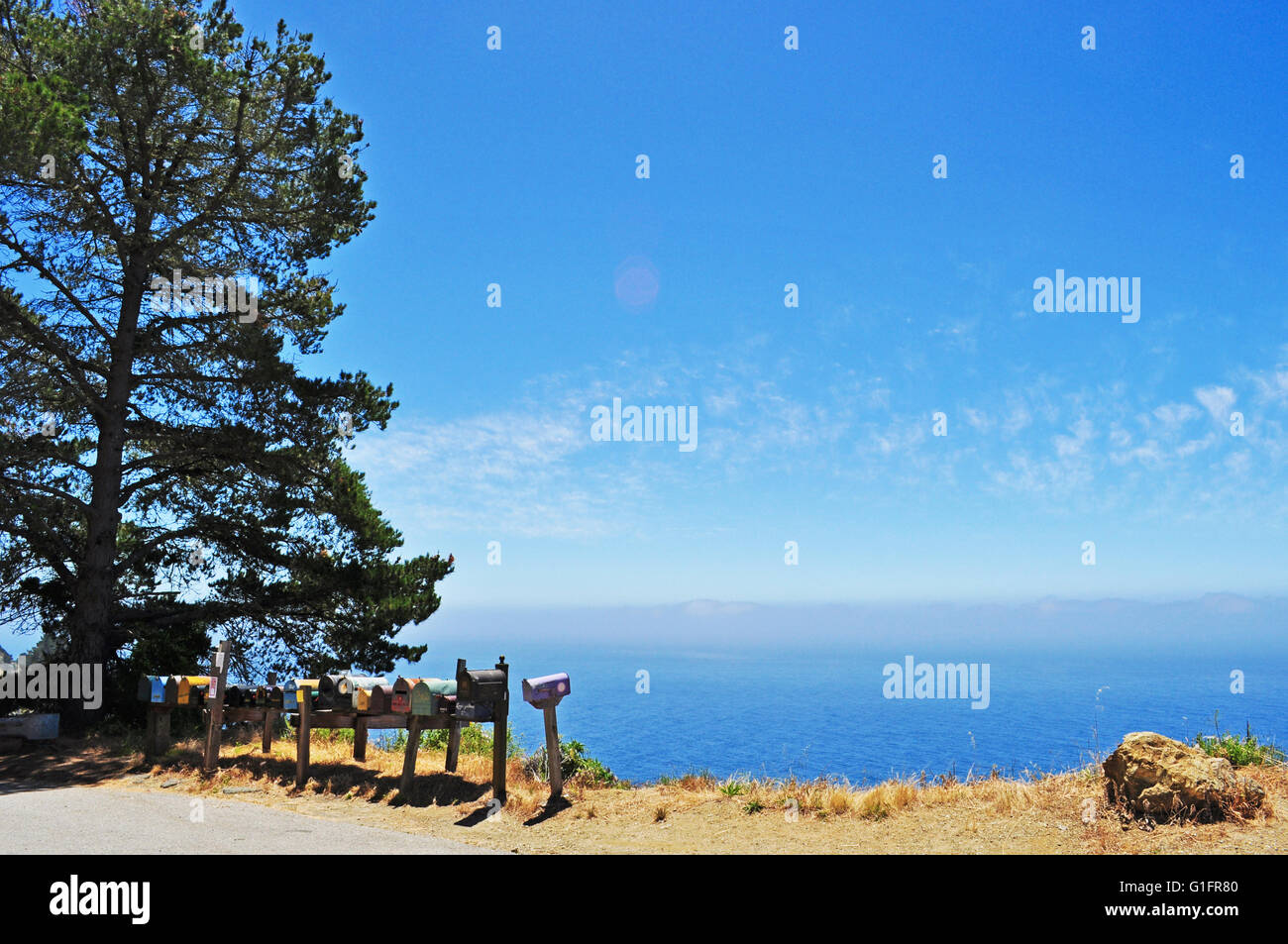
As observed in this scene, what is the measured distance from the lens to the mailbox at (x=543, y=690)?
11.0m

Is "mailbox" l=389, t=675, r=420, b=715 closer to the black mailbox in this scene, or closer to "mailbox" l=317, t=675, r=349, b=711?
the black mailbox

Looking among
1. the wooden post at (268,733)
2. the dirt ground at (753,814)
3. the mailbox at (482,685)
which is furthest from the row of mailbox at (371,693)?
the dirt ground at (753,814)

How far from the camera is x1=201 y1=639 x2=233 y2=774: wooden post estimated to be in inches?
565

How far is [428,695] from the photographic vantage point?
11.9 metres

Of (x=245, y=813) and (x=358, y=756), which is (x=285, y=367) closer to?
(x=358, y=756)

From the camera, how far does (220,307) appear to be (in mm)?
19734

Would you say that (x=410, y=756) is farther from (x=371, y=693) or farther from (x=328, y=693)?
(x=328, y=693)

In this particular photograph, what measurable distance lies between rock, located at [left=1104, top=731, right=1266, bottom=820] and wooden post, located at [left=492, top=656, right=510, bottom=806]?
7084mm

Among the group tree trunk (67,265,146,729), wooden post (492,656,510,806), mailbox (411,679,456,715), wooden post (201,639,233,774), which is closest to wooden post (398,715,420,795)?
mailbox (411,679,456,715)

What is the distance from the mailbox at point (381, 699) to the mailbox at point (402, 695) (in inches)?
8.5

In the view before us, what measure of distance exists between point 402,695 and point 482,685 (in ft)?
4.97

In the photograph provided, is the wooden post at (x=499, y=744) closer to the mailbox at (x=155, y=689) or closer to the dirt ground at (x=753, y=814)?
the dirt ground at (x=753, y=814)

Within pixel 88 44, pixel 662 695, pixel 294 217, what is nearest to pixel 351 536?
pixel 294 217
